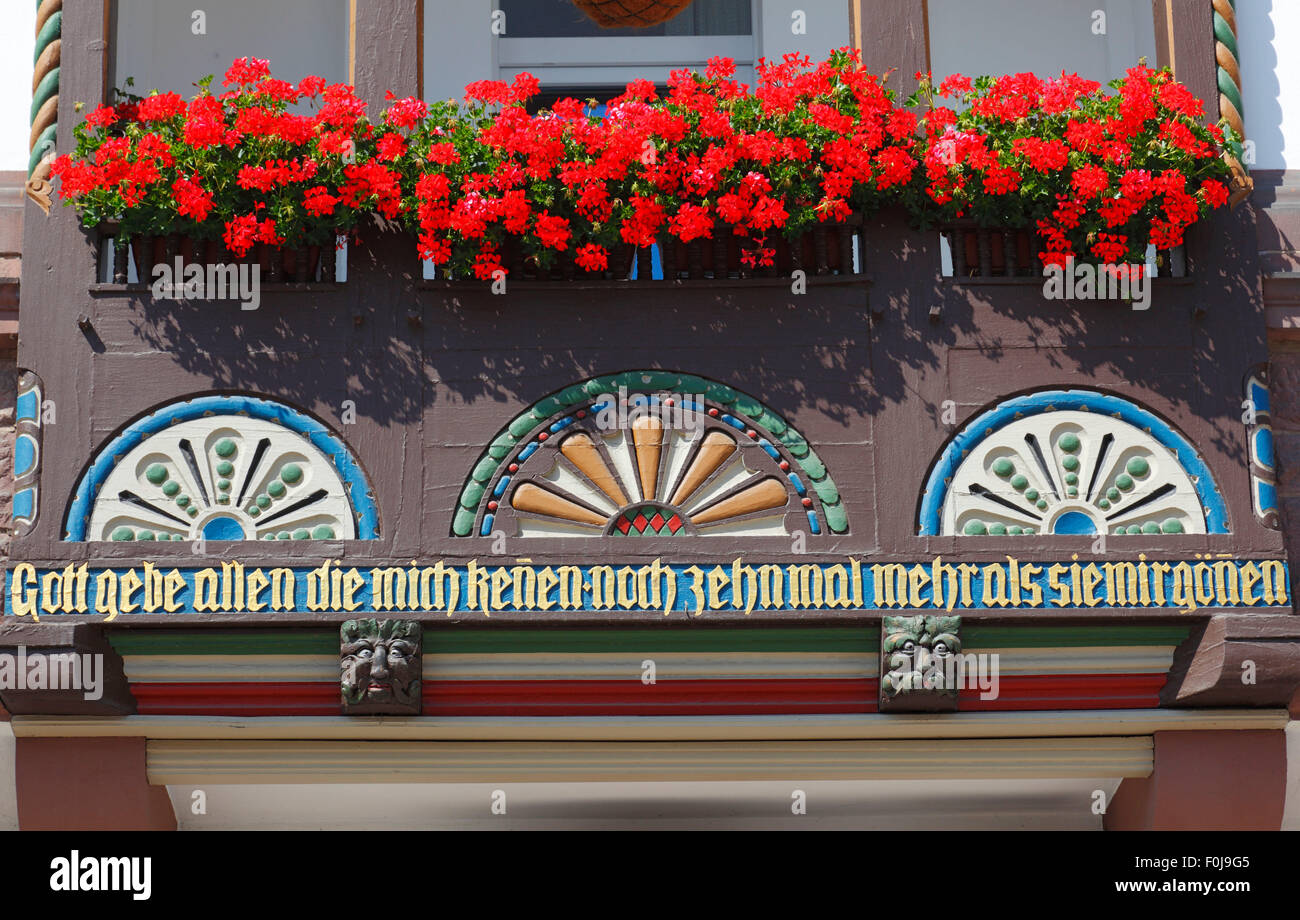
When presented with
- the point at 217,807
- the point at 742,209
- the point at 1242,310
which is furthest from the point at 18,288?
the point at 1242,310

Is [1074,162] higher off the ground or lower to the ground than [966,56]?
lower

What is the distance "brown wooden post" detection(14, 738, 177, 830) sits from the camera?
7.05 meters

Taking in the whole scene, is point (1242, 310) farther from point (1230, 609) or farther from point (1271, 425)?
point (1230, 609)

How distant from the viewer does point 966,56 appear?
8.67 m

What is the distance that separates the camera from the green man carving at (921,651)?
6.89 meters

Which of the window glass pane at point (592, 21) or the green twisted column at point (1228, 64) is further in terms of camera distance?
the window glass pane at point (592, 21)

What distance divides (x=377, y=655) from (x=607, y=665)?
841 mm

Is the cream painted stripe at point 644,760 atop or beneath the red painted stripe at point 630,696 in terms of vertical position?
beneath

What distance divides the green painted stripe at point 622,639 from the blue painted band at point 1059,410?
1.47ft

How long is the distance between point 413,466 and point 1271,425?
3256mm

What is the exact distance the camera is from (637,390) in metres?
7.08

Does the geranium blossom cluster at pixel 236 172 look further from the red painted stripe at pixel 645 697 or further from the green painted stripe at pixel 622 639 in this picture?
the red painted stripe at pixel 645 697

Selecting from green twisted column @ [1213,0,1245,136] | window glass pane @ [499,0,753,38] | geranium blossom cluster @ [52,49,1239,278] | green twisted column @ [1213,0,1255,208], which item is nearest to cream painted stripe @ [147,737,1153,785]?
geranium blossom cluster @ [52,49,1239,278]

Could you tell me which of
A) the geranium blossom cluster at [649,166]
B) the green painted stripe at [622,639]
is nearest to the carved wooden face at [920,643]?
the green painted stripe at [622,639]
